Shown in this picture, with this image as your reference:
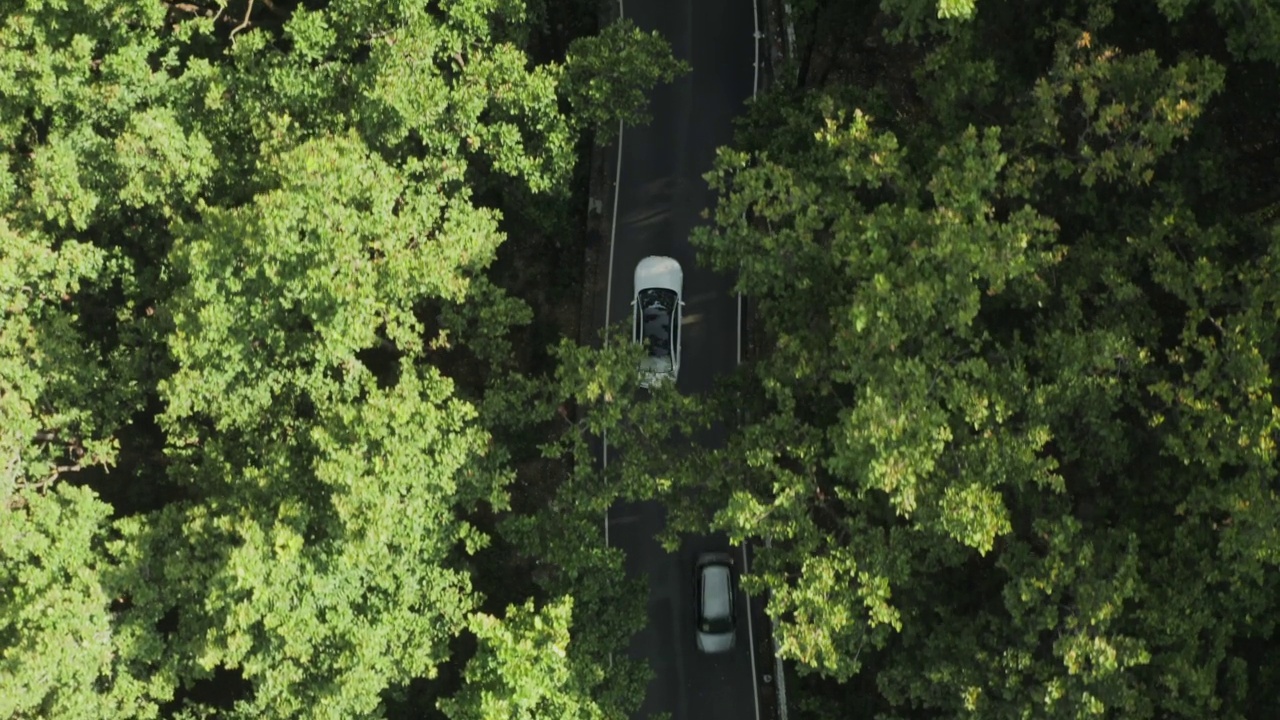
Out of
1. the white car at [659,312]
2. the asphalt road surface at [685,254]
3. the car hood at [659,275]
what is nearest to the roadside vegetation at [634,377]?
the asphalt road surface at [685,254]

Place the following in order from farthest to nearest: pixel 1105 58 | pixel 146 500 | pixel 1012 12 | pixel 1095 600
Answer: pixel 146 500, pixel 1012 12, pixel 1105 58, pixel 1095 600

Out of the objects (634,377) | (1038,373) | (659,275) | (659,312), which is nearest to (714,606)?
(659,312)

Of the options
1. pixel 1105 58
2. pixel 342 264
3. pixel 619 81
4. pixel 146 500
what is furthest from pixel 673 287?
pixel 146 500

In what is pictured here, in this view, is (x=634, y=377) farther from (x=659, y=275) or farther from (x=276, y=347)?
(x=276, y=347)

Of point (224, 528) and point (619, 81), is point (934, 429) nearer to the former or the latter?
point (619, 81)

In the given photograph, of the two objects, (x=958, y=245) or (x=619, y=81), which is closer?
(x=958, y=245)

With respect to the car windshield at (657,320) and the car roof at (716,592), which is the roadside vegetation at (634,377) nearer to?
the car roof at (716,592)

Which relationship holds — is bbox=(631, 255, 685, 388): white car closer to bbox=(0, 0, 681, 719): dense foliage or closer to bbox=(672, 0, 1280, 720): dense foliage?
bbox=(0, 0, 681, 719): dense foliage

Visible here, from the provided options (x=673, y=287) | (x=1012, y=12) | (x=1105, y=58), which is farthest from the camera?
(x=673, y=287)
